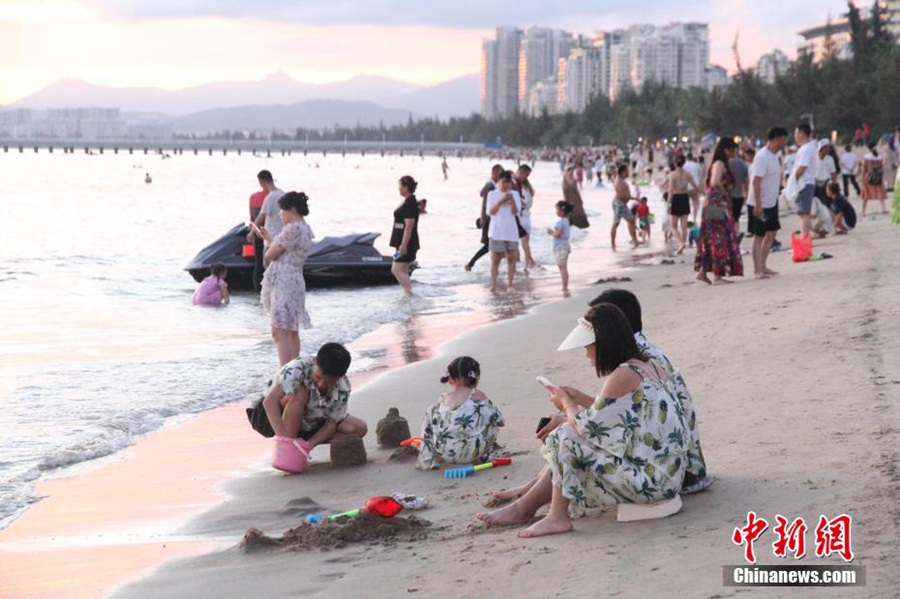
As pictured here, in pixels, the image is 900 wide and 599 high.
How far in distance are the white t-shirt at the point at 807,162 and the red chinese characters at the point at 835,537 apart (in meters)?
11.9

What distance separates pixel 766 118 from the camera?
7606 cm

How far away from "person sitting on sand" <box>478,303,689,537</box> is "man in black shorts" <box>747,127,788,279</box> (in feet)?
29.6

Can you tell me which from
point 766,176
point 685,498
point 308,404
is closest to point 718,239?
point 766,176

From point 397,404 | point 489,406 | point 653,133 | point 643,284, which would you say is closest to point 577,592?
point 489,406

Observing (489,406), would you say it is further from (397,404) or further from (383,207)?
(383,207)

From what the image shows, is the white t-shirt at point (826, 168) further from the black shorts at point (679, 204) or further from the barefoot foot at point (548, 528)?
the barefoot foot at point (548, 528)

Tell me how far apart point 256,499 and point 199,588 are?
1676 mm

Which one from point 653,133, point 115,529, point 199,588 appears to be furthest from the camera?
point 653,133

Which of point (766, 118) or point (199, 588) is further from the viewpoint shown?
point (766, 118)

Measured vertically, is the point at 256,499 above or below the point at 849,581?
below

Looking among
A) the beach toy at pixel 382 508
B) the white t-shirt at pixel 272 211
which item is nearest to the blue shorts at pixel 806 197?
the white t-shirt at pixel 272 211

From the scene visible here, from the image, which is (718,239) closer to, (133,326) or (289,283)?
(289,283)

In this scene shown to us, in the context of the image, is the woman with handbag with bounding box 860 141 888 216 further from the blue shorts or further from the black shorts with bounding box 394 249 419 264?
the black shorts with bounding box 394 249 419 264

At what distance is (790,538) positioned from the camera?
4.70 m
